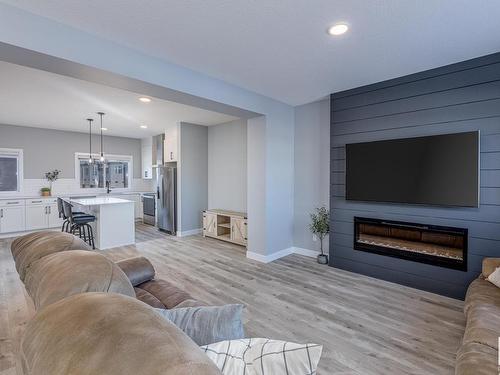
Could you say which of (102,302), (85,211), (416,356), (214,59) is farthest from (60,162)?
(416,356)

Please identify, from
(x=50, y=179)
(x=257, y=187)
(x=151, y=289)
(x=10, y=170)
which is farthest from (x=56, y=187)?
(x=151, y=289)

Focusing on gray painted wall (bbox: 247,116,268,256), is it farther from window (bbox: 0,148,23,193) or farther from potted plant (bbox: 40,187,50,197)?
window (bbox: 0,148,23,193)

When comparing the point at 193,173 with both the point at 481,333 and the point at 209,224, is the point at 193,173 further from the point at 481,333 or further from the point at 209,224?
the point at 481,333

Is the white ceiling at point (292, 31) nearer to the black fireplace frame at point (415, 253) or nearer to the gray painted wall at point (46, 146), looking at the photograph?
the black fireplace frame at point (415, 253)

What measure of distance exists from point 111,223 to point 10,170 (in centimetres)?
351

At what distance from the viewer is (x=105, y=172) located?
7.98 metres

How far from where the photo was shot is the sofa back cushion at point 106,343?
0.56 meters

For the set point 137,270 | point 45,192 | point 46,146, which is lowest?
point 137,270

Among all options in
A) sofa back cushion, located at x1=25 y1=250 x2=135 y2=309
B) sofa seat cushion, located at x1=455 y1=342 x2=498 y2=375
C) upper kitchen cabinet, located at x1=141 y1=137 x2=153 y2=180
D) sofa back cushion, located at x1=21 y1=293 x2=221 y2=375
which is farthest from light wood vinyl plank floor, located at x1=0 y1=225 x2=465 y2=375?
upper kitchen cabinet, located at x1=141 y1=137 x2=153 y2=180

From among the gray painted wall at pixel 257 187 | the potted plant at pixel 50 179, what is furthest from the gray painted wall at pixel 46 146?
the gray painted wall at pixel 257 187

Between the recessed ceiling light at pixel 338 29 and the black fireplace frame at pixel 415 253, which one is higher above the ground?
the recessed ceiling light at pixel 338 29

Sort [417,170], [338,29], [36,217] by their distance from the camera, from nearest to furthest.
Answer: [338,29] < [417,170] < [36,217]

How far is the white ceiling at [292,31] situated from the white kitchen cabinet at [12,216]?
5.62 m

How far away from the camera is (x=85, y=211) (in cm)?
583
